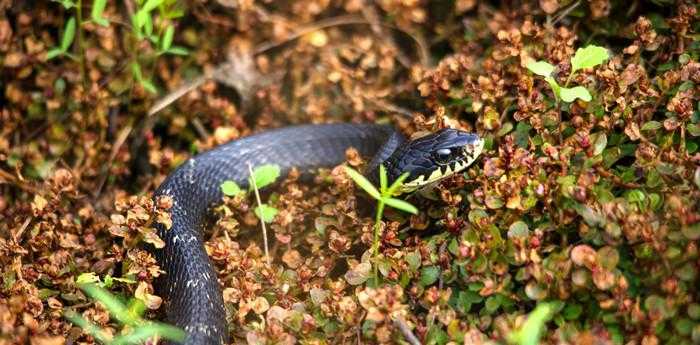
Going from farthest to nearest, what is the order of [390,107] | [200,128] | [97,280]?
[200,128], [390,107], [97,280]

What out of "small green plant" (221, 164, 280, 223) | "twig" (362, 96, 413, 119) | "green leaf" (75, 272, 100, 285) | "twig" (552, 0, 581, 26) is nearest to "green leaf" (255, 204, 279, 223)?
"small green plant" (221, 164, 280, 223)

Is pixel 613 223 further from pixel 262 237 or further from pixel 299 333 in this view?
pixel 262 237

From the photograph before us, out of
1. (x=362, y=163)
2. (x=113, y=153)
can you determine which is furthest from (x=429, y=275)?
(x=113, y=153)

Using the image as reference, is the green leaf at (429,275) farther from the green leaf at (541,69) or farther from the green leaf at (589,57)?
the green leaf at (589,57)

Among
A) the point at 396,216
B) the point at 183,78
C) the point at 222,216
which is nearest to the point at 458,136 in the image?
the point at 396,216

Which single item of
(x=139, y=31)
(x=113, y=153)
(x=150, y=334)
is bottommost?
(x=113, y=153)

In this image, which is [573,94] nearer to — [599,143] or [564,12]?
[599,143]
